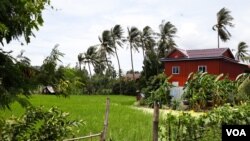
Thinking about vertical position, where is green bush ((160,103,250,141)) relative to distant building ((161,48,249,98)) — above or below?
below

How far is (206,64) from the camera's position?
3531 centimetres

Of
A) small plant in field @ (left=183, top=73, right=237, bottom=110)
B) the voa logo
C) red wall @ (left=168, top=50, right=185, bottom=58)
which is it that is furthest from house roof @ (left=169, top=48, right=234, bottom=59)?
the voa logo

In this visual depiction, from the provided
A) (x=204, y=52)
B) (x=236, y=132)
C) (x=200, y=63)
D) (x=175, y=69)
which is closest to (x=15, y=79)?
(x=236, y=132)

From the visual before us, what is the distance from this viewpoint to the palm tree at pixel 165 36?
2082 inches

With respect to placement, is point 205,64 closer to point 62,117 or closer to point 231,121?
point 231,121

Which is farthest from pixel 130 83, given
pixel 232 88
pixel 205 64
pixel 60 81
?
pixel 60 81

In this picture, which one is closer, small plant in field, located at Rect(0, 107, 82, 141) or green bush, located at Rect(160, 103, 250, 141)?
small plant in field, located at Rect(0, 107, 82, 141)

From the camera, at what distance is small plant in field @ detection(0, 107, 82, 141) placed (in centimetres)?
313

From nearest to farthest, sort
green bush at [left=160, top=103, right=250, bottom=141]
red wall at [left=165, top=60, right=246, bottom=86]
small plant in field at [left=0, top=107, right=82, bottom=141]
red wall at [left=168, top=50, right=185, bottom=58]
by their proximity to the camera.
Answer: small plant in field at [left=0, top=107, right=82, bottom=141] → green bush at [left=160, top=103, right=250, bottom=141] → red wall at [left=165, top=60, right=246, bottom=86] → red wall at [left=168, top=50, right=185, bottom=58]

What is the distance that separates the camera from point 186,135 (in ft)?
17.7

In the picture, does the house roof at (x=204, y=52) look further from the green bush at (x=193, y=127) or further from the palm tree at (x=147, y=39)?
the green bush at (x=193, y=127)

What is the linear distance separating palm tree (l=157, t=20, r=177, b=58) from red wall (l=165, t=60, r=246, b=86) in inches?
589

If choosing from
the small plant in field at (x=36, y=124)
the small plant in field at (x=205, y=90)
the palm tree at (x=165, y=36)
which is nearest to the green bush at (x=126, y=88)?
the palm tree at (x=165, y=36)

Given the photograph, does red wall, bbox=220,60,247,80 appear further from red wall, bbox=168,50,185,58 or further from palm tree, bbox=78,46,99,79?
palm tree, bbox=78,46,99,79
